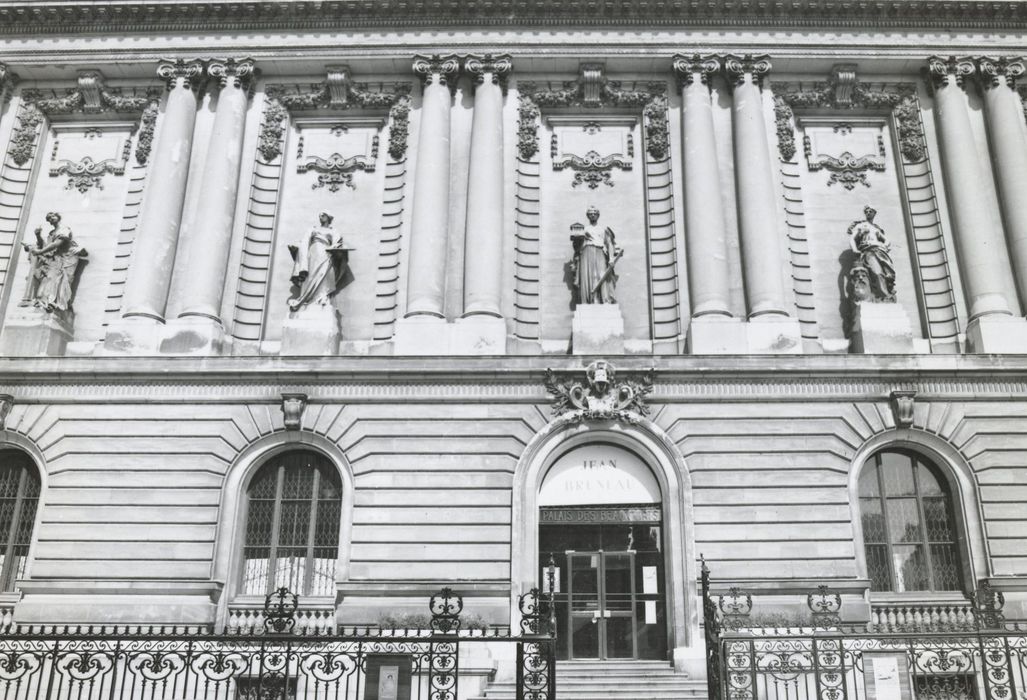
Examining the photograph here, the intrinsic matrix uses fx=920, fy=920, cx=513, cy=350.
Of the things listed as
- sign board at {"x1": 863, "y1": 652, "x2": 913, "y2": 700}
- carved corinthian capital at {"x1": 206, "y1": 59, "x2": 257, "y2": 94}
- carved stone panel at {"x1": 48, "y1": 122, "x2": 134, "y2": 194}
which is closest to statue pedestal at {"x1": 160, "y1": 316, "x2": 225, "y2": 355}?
carved stone panel at {"x1": 48, "y1": 122, "x2": 134, "y2": 194}

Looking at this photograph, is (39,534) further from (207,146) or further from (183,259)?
(207,146)

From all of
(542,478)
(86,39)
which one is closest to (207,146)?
(86,39)

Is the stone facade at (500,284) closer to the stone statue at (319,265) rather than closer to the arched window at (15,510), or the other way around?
the stone statue at (319,265)

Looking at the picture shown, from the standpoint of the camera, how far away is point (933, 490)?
1953 centimetres

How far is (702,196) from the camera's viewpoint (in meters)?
21.6

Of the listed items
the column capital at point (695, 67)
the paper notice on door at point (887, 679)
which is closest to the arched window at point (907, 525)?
the paper notice on door at point (887, 679)

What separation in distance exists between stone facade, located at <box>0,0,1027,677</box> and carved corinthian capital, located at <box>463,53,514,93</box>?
0.10 m

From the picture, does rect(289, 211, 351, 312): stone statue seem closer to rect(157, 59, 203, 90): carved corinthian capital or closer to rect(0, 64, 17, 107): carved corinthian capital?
rect(157, 59, 203, 90): carved corinthian capital

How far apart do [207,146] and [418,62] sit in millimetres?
5626

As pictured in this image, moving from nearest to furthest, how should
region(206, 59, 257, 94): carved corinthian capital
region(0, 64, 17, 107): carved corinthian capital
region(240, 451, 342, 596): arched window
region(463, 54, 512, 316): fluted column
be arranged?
region(240, 451, 342, 596): arched window → region(463, 54, 512, 316): fluted column → region(206, 59, 257, 94): carved corinthian capital → region(0, 64, 17, 107): carved corinthian capital

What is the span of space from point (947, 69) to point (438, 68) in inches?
501

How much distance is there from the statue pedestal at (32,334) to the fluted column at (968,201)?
20875 millimetres

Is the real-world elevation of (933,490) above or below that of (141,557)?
above

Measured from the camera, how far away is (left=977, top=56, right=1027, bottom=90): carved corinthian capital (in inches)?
900
